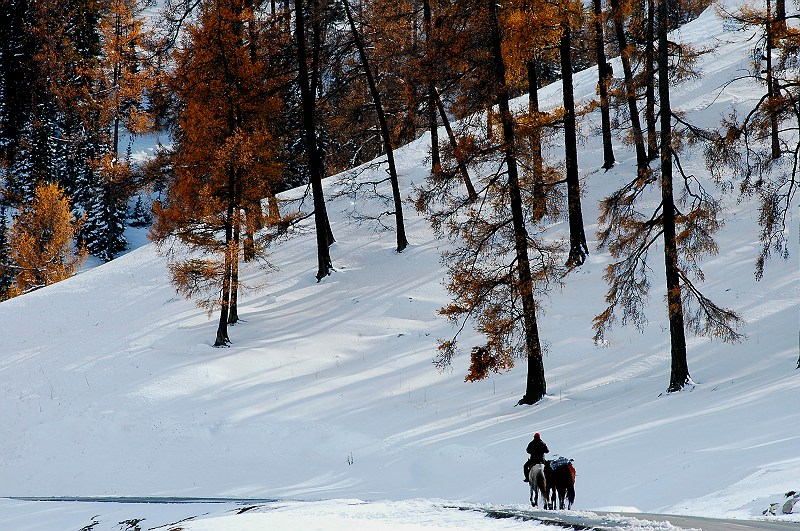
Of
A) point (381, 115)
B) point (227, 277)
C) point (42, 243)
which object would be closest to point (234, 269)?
point (227, 277)

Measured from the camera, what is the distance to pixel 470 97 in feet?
58.2

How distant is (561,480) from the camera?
1052cm

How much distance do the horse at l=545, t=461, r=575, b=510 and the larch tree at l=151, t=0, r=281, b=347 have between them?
12.9 metres

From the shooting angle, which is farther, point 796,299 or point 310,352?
point 310,352

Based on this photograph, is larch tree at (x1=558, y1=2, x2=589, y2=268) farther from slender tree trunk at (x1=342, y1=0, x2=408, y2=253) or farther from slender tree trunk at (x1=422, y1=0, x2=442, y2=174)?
slender tree trunk at (x1=342, y1=0, x2=408, y2=253)

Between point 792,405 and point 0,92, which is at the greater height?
point 0,92

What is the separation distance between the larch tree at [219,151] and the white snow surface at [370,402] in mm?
2408

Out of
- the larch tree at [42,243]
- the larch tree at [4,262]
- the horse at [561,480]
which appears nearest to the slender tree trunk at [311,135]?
the horse at [561,480]

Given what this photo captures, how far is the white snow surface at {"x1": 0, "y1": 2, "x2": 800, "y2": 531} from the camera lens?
11.9 m

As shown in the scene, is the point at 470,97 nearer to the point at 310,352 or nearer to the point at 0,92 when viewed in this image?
the point at 310,352

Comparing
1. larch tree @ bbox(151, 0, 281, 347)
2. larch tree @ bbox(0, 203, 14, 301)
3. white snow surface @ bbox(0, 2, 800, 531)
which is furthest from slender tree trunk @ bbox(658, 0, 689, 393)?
larch tree @ bbox(0, 203, 14, 301)

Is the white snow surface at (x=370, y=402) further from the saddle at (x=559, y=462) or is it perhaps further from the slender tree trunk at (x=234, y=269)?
the saddle at (x=559, y=462)

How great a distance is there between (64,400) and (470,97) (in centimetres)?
1327

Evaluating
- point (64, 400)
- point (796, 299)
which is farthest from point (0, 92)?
point (796, 299)
